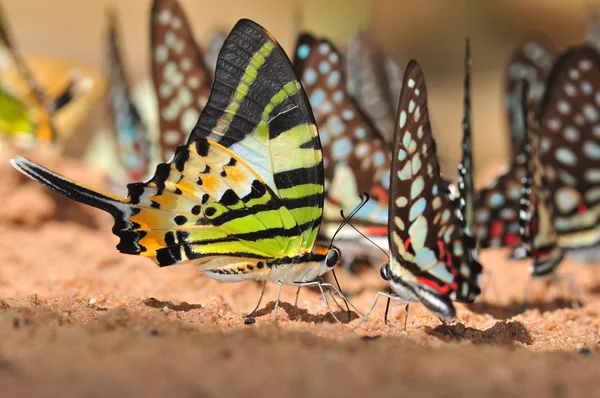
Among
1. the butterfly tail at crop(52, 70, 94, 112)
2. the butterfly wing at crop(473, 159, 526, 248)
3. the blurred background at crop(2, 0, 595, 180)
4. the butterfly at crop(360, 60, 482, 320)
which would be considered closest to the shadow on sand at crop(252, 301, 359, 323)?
the butterfly at crop(360, 60, 482, 320)

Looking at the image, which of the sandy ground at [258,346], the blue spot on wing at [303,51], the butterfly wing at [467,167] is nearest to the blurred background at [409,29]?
the blue spot on wing at [303,51]

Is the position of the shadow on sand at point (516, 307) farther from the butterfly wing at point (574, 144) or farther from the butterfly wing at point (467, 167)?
the butterfly wing at point (574, 144)

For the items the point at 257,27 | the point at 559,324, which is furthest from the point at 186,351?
the point at 559,324

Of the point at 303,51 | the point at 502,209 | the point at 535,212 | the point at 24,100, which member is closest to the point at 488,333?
Answer: the point at 535,212

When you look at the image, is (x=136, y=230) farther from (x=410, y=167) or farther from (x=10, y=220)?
(x=10, y=220)

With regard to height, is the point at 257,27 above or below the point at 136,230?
above
